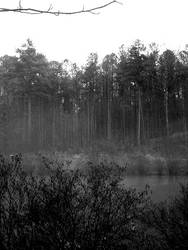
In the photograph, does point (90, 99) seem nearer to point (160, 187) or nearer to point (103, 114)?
point (103, 114)

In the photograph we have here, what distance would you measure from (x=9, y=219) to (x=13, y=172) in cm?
77

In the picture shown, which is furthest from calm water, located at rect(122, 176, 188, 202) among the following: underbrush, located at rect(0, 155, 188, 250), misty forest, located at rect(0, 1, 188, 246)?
underbrush, located at rect(0, 155, 188, 250)

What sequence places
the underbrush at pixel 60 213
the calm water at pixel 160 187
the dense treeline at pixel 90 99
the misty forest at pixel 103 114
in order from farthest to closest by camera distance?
1. the dense treeline at pixel 90 99
2. the misty forest at pixel 103 114
3. the calm water at pixel 160 187
4. the underbrush at pixel 60 213

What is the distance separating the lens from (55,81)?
173ft

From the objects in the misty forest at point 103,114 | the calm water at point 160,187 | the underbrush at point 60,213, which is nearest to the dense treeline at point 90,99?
the misty forest at point 103,114

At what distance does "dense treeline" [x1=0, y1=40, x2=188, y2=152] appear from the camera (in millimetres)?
45469

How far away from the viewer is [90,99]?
55281 millimetres

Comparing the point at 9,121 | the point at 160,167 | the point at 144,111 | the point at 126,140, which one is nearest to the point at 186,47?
the point at 144,111

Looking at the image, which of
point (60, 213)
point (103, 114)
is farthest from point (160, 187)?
point (103, 114)

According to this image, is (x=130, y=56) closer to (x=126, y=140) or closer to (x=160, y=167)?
(x=126, y=140)

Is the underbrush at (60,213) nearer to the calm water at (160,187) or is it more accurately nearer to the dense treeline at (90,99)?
the calm water at (160,187)

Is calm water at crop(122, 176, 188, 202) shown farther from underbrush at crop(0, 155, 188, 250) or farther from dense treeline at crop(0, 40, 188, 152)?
dense treeline at crop(0, 40, 188, 152)

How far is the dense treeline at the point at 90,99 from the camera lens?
4547 centimetres

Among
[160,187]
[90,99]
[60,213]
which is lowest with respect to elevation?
[160,187]
